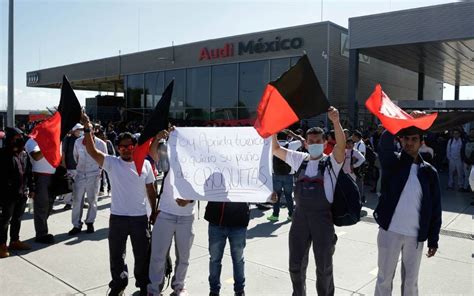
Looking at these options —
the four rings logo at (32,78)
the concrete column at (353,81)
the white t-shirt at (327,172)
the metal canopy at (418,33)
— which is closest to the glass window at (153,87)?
the concrete column at (353,81)

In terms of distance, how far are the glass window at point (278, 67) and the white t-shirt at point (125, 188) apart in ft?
49.6

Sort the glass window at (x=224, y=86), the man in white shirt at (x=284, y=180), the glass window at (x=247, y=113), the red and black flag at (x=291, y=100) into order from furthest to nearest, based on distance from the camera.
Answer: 1. the glass window at (x=224, y=86)
2. the glass window at (x=247, y=113)
3. the man in white shirt at (x=284, y=180)
4. the red and black flag at (x=291, y=100)

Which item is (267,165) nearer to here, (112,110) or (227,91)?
(227,91)

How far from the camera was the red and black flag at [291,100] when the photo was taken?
374 centimetres

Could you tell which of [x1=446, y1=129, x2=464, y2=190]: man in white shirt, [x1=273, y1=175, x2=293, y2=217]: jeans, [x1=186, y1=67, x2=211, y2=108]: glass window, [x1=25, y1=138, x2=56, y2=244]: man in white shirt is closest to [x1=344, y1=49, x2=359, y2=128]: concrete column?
[x1=446, y1=129, x2=464, y2=190]: man in white shirt

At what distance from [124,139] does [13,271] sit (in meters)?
2.49

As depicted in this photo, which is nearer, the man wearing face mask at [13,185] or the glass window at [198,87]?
the man wearing face mask at [13,185]

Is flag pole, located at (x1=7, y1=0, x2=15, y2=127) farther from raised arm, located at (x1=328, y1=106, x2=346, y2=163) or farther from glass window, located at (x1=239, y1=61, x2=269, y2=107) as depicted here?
raised arm, located at (x1=328, y1=106, x2=346, y2=163)

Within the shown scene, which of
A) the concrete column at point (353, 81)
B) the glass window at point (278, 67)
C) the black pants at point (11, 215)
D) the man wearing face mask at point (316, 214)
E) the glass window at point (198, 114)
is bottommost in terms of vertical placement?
the black pants at point (11, 215)

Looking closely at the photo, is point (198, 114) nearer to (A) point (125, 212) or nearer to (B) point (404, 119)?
(A) point (125, 212)

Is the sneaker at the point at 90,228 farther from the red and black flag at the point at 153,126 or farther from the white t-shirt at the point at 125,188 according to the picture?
the red and black flag at the point at 153,126

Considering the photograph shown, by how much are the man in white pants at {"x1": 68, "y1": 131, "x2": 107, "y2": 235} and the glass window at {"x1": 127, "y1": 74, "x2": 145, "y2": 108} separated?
1996 centimetres

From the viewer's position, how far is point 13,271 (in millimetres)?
5070

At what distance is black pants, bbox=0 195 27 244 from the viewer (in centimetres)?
564
